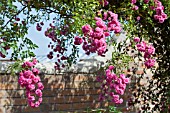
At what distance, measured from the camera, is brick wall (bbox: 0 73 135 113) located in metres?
4.66

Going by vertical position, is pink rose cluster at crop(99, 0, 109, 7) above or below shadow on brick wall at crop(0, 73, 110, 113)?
above

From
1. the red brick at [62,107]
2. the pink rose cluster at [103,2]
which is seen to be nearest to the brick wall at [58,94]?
the red brick at [62,107]

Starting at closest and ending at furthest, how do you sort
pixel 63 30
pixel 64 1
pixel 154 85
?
pixel 64 1, pixel 63 30, pixel 154 85

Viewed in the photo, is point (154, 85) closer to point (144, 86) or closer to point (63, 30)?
point (144, 86)

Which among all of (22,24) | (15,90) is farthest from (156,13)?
(15,90)

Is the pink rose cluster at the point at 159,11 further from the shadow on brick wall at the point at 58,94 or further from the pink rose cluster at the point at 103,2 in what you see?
the shadow on brick wall at the point at 58,94

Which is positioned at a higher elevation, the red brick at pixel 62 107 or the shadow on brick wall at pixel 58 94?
the shadow on brick wall at pixel 58 94

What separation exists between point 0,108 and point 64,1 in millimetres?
1469

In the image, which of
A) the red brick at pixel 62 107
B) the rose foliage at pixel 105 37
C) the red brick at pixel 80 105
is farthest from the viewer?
the red brick at pixel 80 105

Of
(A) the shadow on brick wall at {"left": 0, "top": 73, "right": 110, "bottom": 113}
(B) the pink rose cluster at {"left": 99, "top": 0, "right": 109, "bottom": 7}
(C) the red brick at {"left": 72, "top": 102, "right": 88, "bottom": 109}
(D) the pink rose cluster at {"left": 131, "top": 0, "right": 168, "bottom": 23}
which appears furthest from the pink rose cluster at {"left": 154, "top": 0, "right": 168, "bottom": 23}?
(C) the red brick at {"left": 72, "top": 102, "right": 88, "bottom": 109}

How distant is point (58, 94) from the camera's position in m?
5.22

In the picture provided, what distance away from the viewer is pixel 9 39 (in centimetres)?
413

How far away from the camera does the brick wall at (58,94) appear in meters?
4.66

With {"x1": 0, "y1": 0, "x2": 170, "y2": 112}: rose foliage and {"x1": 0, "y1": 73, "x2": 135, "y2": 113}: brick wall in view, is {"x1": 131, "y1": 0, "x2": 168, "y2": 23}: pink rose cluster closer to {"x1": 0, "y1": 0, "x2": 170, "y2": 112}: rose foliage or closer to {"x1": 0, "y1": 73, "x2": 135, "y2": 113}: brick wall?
{"x1": 0, "y1": 0, "x2": 170, "y2": 112}: rose foliage
